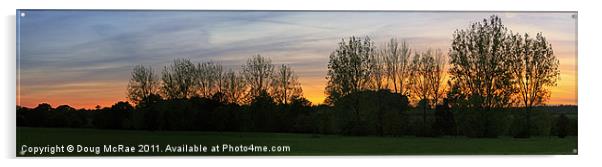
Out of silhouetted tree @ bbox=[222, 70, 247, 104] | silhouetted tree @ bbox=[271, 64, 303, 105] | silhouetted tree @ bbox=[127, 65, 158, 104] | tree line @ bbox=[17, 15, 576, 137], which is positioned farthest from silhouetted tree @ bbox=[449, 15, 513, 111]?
silhouetted tree @ bbox=[127, 65, 158, 104]

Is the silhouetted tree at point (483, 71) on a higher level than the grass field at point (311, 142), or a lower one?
higher

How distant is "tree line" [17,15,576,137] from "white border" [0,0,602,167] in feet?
0.61

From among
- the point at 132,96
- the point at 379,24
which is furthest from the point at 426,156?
the point at 132,96

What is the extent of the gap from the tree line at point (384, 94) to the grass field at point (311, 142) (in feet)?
0.20

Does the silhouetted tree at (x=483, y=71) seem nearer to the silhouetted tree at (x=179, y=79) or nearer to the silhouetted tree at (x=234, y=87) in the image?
the silhouetted tree at (x=234, y=87)

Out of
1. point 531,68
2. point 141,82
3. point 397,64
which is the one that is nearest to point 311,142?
point 397,64

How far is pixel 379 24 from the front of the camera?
22.3 feet

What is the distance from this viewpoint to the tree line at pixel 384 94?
22.3 ft

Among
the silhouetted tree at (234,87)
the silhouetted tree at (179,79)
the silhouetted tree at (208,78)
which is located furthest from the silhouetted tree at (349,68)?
the silhouetted tree at (179,79)
